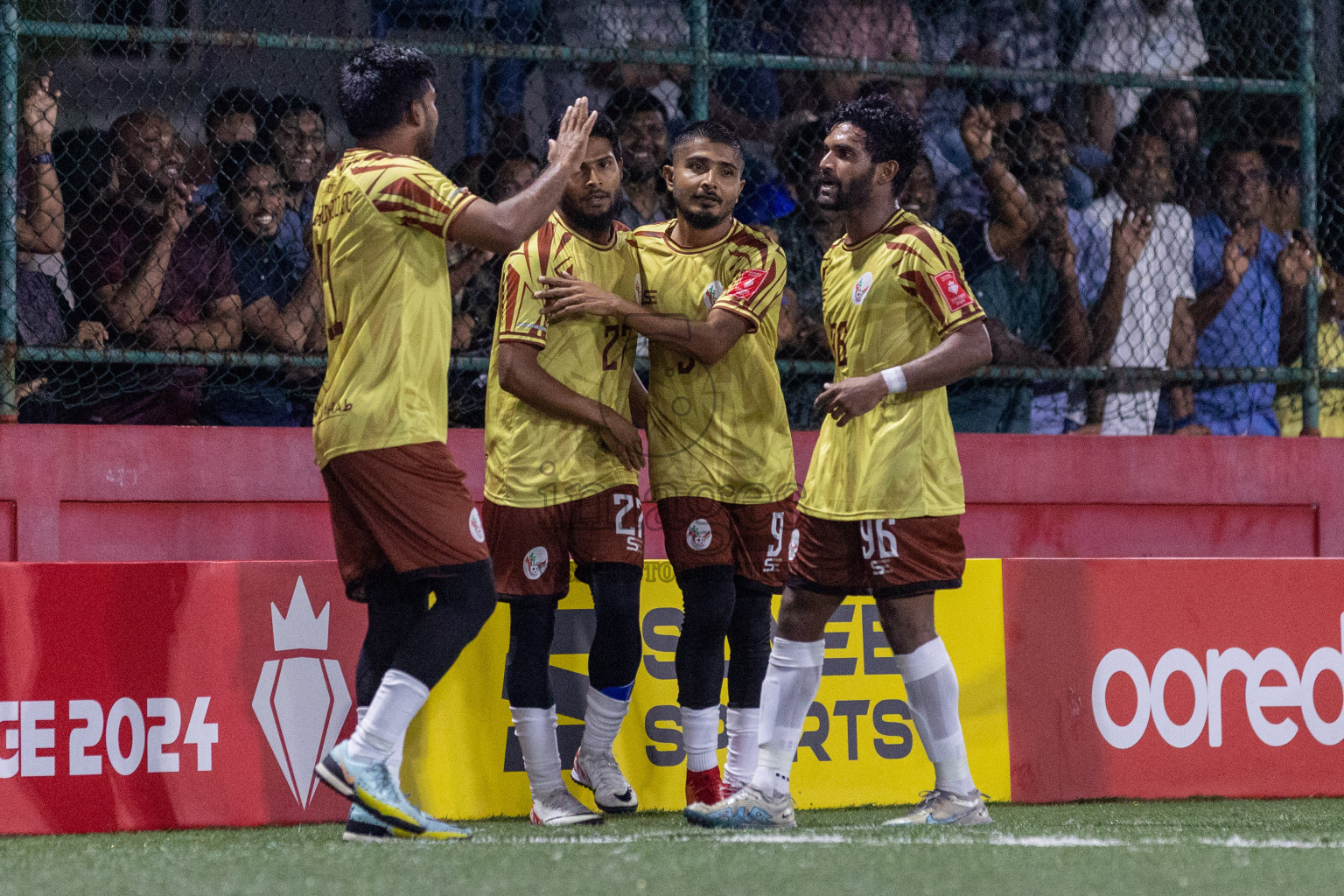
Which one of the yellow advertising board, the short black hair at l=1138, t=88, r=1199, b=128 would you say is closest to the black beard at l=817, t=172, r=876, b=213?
the yellow advertising board

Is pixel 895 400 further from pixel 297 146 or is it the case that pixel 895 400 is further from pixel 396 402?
pixel 297 146

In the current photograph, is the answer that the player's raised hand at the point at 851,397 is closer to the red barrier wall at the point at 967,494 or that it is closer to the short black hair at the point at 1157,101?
the red barrier wall at the point at 967,494

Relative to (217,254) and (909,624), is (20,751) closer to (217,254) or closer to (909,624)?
(217,254)

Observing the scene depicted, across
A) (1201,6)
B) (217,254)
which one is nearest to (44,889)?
(217,254)

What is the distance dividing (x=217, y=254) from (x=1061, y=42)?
146 inches

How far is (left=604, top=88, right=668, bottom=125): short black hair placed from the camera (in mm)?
6090

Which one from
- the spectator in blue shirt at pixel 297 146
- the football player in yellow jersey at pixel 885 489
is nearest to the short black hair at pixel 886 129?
the football player in yellow jersey at pixel 885 489

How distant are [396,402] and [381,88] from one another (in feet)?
2.61

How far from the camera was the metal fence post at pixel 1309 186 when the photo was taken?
22.1 feet

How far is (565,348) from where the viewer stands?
4391 mm

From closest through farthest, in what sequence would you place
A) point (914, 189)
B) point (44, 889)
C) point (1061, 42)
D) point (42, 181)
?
point (44, 889) < point (42, 181) < point (914, 189) < point (1061, 42)

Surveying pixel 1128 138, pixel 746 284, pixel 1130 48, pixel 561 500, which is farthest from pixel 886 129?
pixel 1130 48

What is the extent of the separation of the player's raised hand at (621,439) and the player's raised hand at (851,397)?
2.08 ft

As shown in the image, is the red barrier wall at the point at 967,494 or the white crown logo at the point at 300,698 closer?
the white crown logo at the point at 300,698
